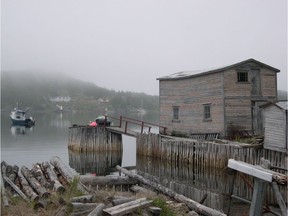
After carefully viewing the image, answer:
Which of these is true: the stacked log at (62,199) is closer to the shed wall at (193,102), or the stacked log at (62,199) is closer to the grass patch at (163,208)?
the grass patch at (163,208)

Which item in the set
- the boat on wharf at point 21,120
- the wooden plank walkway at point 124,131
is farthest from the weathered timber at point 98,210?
the boat on wharf at point 21,120

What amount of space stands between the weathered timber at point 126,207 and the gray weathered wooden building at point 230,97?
19.1 m

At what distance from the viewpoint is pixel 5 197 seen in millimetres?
12438

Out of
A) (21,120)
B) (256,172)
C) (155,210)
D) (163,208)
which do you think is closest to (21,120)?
(21,120)

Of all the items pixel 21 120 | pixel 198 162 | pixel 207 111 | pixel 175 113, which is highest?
pixel 207 111

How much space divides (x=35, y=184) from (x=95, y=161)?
64.7ft

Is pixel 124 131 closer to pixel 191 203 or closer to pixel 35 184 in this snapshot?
pixel 35 184

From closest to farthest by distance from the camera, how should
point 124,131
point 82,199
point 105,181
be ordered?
1. point 82,199
2. point 105,181
3. point 124,131

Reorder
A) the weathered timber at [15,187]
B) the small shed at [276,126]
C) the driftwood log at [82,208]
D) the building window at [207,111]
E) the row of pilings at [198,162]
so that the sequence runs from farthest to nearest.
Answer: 1. the building window at [207,111]
2. the row of pilings at [198,162]
3. the small shed at [276,126]
4. the weathered timber at [15,187]
5. the driftwood log at [82,208]

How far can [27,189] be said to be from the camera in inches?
554

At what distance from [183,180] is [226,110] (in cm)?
764

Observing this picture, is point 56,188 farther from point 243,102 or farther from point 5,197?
point 243,102

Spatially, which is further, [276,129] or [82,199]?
[276,129]

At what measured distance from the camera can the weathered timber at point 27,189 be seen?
1241 centimetres
